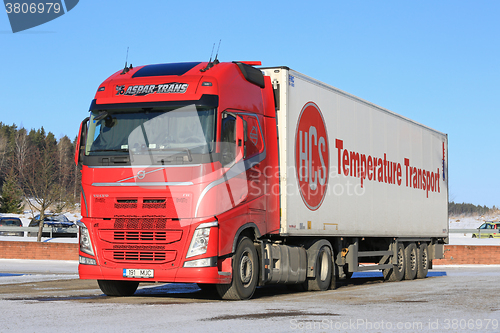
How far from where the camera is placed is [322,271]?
15.3 meters

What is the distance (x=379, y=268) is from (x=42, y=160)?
37.0 m

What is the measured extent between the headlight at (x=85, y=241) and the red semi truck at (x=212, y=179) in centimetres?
2

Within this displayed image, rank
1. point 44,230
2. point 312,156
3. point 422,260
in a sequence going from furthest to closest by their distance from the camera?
point 44,230 < point 422,260 < point 312,156

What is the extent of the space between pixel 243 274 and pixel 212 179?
77.5 inches

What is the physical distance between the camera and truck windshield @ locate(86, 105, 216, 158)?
11141 mm

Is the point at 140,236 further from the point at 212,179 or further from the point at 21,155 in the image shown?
the point at 21,155

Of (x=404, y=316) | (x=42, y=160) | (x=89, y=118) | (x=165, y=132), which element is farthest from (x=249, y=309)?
(x=42, y=160)

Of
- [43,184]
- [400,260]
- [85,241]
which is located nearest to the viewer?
[85,241]

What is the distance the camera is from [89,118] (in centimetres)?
1180

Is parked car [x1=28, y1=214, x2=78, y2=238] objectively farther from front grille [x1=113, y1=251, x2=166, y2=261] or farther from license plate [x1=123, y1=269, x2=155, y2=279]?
license plate [x1=123, y1=269, x2=155, y2=279]

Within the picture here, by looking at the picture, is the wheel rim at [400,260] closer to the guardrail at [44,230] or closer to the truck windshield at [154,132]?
the truck windshield at [154,132]

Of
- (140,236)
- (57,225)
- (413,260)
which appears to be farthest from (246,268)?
(57,225)

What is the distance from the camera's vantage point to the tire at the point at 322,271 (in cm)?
1484

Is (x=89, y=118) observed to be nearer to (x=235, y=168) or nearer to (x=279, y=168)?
(x=235, y=168)
